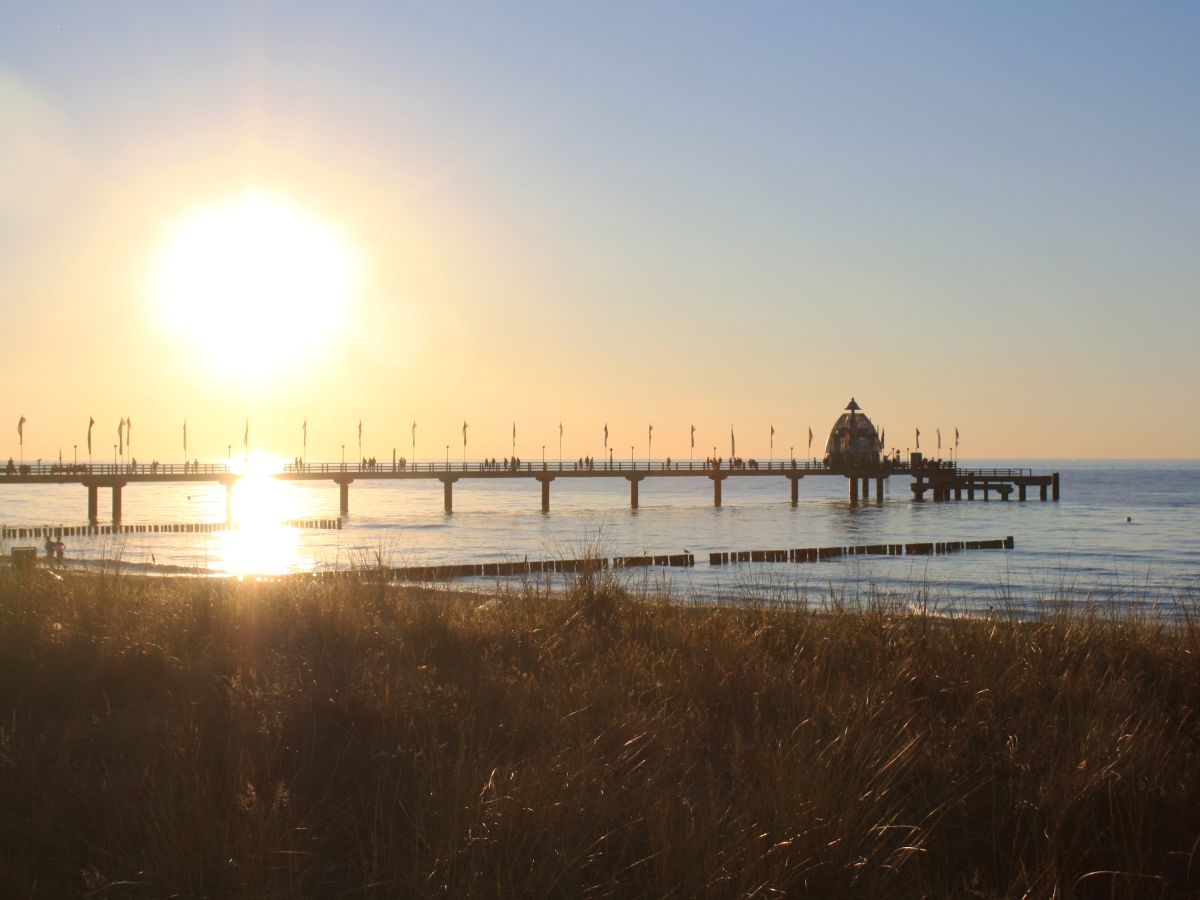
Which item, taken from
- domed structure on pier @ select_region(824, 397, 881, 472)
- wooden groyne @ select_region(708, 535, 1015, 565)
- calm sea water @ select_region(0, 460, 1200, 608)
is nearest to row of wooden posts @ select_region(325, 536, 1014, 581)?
wooden groyne @ select_region(708, 535, 1015, 565)

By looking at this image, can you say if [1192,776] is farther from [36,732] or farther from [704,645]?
[36,732]

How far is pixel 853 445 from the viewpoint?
335 ft

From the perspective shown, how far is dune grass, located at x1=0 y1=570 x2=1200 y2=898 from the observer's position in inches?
197

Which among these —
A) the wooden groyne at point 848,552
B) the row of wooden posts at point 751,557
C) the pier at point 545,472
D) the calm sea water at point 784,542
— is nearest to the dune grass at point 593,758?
the calm sea water at point 784,542

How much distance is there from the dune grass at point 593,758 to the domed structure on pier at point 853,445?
9271 cm

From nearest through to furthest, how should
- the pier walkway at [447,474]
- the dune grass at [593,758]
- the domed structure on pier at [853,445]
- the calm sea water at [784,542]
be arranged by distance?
1. the dune grass at [593,758]
2. the calm sea water at [784,542]
3. the pier walkway at [447,474]
4. the domed structure on pier at [853,445]

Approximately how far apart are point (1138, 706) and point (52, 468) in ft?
252

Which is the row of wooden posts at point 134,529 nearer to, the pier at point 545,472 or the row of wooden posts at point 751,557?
the pier at point 545,472

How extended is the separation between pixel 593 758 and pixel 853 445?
9944cm

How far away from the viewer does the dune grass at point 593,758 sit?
5.00 meters

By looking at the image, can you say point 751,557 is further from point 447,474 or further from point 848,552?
point 447,474

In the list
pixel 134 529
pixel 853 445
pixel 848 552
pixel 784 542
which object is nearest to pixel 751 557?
pixel 848 552

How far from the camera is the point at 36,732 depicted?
7137 mm

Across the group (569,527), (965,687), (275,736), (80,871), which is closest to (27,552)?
(275,736)
